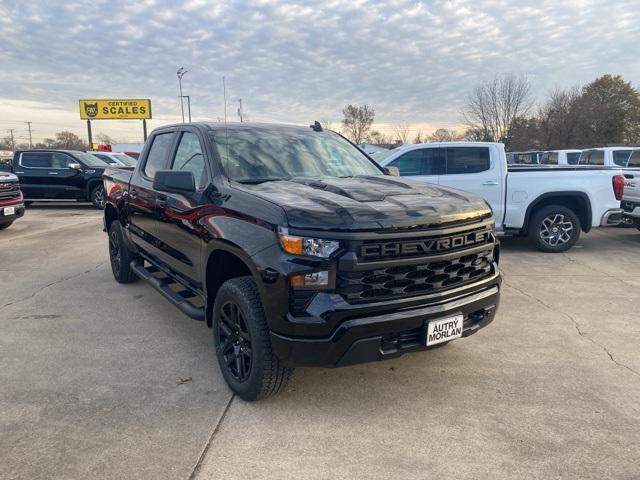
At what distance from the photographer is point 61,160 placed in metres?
14.5

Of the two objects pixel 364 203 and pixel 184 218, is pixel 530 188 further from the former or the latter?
pixel 184 218

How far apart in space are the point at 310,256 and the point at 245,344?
0.86 m

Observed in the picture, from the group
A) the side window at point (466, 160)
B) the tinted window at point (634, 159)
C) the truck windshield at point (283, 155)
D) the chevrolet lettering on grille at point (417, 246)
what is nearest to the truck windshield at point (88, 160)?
the side window at point (466, 160)

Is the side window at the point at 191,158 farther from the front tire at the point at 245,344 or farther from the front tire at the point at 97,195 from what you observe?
the front tire at the point at 97,195

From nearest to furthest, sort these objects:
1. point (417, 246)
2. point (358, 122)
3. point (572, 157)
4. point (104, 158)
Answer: point (417, 246) < point (572, 157) < point (104, 158) < point (358, 122)

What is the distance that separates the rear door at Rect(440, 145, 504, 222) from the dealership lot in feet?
9.81

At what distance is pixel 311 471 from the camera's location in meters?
2.43

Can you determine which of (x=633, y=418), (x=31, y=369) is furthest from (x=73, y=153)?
(x=633, y=418)

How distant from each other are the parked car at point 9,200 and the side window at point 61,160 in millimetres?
4697

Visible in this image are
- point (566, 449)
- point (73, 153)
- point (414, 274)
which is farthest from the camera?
point (73, 153)

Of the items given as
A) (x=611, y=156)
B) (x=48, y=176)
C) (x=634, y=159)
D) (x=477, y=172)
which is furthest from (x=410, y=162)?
(x=48, y=176)

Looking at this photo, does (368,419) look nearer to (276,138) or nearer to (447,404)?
(447,404)

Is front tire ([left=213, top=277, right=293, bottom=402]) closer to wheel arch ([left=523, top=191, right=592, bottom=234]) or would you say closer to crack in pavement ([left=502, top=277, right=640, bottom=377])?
crack in pavement ([left=502, top=277, right=640, bottom=377])

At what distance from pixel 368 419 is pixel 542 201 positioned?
20.3ft
